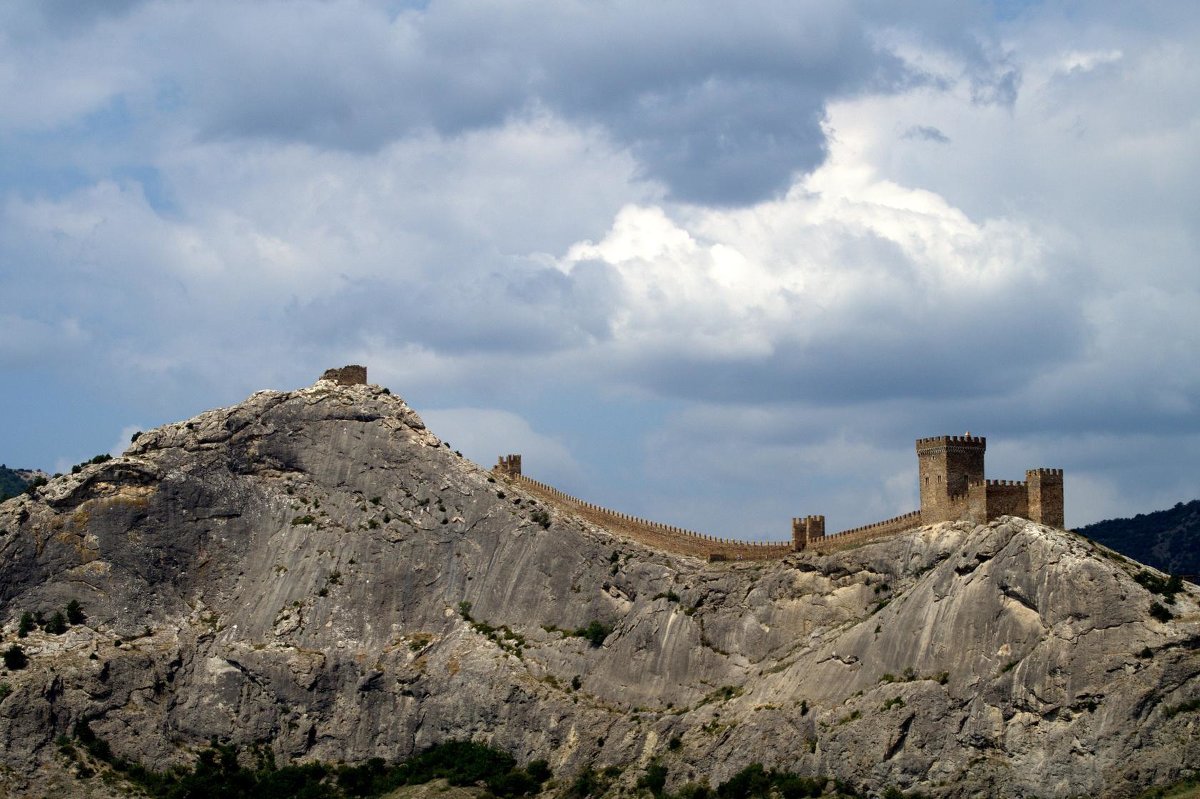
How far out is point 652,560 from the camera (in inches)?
4690

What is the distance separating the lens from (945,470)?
110 metres

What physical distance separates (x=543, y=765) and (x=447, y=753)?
6075mm

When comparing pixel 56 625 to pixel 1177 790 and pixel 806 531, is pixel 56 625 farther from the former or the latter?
pixel 1177 790

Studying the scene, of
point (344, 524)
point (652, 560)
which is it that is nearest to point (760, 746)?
point (652, 560)

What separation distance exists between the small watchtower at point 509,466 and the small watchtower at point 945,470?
91.5 ft

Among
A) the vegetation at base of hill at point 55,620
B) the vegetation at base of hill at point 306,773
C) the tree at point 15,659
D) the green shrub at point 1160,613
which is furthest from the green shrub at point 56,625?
the green shrub at point 1160,613

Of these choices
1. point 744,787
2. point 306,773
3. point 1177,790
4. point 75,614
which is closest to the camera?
point 1177,790

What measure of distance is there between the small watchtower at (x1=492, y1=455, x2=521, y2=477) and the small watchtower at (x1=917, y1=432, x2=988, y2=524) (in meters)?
27.9

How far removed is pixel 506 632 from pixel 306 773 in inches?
542

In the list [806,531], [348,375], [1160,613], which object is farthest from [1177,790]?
[348,375]

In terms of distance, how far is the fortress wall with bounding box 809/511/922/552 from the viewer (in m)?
112

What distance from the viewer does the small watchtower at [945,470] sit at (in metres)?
110

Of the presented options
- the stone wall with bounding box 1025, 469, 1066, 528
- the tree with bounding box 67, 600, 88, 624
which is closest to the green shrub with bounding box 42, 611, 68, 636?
the tree with bounding box 67, 600, 88, 624

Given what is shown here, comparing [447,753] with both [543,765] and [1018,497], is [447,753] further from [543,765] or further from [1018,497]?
[1018,497]
